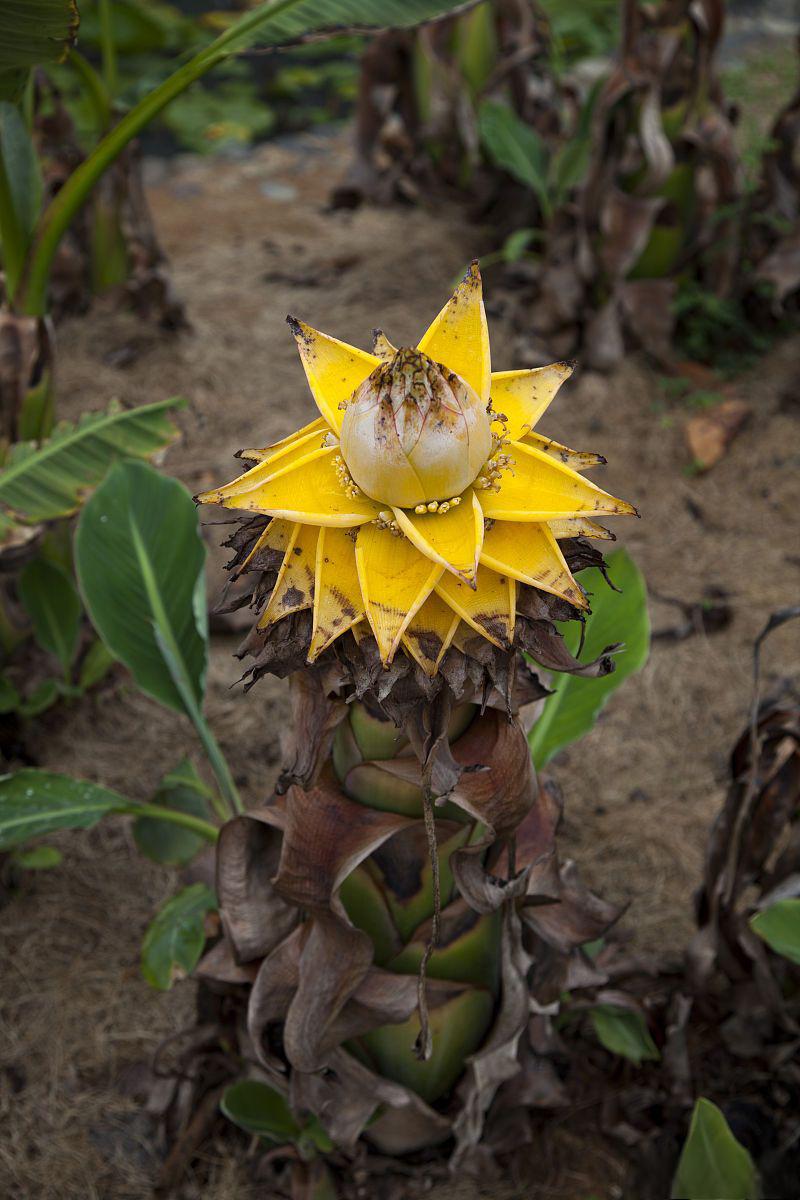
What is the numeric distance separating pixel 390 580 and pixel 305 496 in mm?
112

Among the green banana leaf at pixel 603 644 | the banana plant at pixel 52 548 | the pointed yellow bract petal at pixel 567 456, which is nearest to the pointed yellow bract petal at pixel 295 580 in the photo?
the pointed yellow bract petal at pixel 567 456

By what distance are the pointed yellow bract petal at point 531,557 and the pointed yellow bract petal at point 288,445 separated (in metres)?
0.19

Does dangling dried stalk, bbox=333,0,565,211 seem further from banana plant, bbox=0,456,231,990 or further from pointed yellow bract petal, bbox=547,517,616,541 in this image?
pointed yellow bract petal, bbox=547,517,616,541

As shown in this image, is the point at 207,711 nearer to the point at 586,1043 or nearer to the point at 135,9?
the point at 586,1043

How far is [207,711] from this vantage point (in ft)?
7.98

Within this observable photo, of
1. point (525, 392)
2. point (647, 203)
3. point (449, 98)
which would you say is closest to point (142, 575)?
point (525, 392)

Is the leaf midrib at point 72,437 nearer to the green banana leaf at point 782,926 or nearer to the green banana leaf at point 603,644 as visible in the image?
the green banana leaf at point 603,644

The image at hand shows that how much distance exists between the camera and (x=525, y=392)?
3.31 feet

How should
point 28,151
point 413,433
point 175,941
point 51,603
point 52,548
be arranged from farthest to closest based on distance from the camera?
point 52,548 → point 51,603 → point 28,151 → point 175,941 → point 413,433

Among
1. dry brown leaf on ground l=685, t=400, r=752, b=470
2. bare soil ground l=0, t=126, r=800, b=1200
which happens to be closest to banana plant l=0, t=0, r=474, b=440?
bare soil ground l=0, t=126, r=800, b=1200

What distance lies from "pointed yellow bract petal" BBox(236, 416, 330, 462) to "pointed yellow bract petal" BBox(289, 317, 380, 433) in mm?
22

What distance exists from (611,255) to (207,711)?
1.85 metres

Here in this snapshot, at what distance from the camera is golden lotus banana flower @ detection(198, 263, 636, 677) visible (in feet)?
2.80

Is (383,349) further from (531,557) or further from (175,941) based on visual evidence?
(175,941)
